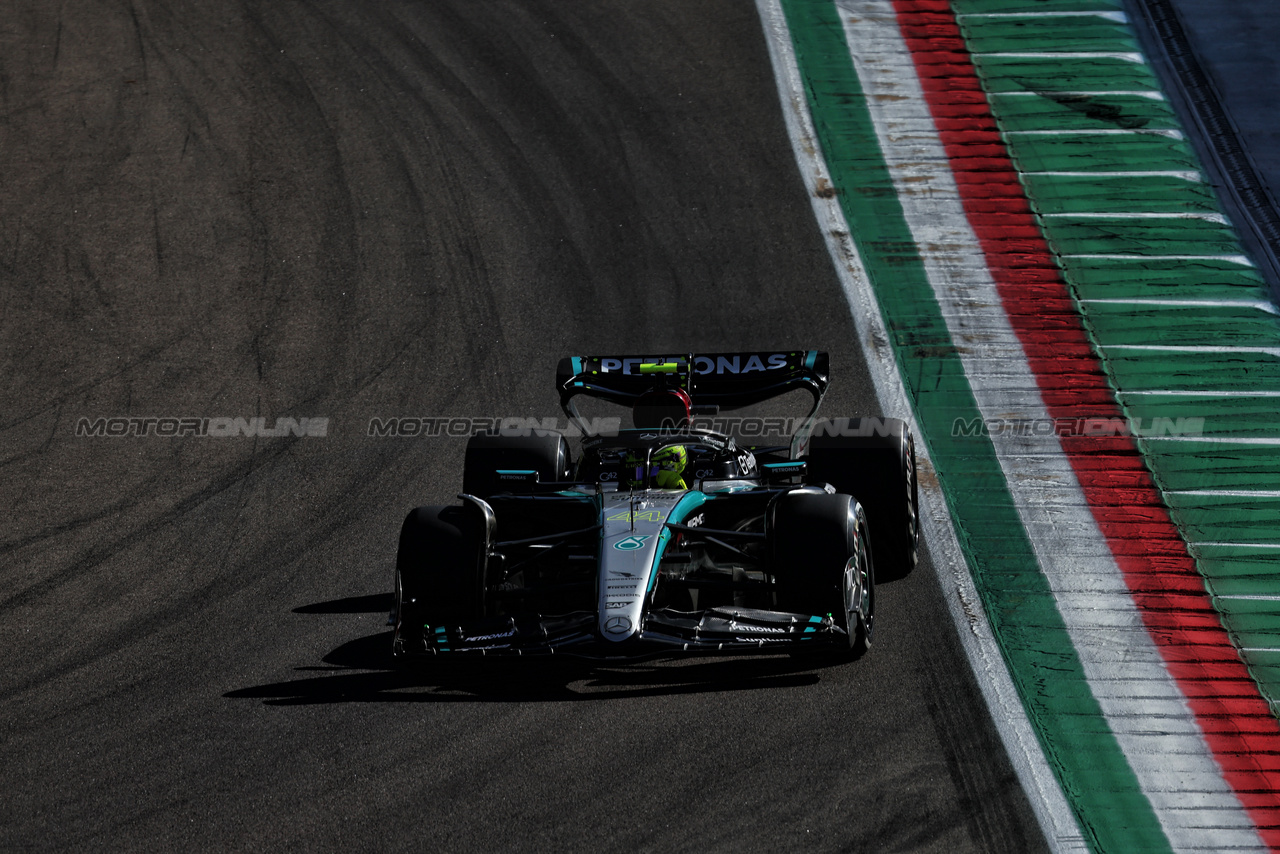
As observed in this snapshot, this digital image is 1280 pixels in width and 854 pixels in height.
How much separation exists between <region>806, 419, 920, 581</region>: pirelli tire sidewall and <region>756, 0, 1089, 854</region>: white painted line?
1.60ft

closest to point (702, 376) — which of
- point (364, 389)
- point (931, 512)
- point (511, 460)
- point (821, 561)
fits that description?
point (511, 460)

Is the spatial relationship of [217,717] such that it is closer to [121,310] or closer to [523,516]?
[523,516]

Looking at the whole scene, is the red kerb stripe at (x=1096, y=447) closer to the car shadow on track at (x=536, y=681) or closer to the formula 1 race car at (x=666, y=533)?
the formula 1 race car at (x=666, y=533)

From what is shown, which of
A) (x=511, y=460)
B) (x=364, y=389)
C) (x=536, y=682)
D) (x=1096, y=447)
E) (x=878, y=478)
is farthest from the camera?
(x=364, y=389)

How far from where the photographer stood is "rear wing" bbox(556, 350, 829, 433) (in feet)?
34.3

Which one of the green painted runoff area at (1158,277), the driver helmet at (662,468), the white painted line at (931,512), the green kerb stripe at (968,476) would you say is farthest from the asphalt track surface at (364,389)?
the green painted runoff area at (1158,277)

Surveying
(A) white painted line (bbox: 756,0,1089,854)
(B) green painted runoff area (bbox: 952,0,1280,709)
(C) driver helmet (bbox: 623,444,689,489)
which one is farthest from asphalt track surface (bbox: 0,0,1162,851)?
(B) green painted runoff area (bbox: 952,0,1280,709)

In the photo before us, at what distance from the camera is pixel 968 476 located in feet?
37.7

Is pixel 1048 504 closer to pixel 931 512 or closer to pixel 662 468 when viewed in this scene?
pixel 931 512

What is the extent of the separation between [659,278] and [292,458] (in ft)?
15.0

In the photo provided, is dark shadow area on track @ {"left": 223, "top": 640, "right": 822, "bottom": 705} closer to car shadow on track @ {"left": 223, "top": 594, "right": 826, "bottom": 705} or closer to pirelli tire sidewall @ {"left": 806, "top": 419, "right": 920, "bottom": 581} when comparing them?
car shadow on track @ {"left": 223, "top": 594, "right": 826, "bottom": 705}

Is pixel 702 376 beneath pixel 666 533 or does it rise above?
beneath

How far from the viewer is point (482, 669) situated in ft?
25.9

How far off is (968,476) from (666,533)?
3982mm
